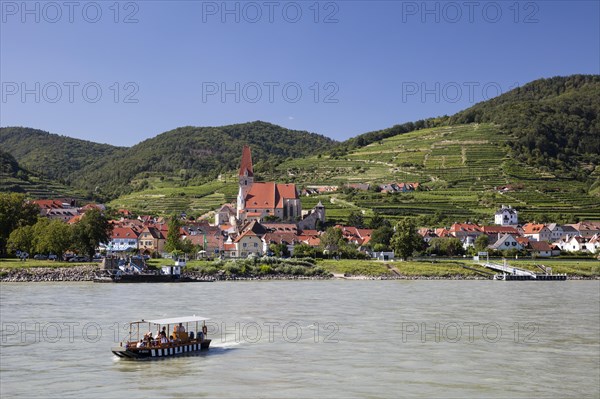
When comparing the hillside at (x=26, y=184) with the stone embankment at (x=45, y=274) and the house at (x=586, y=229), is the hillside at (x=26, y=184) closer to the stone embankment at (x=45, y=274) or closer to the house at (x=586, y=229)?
the stone embankment at (x=45, y=274)

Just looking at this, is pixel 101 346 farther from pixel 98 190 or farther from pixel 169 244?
pixel 98 190

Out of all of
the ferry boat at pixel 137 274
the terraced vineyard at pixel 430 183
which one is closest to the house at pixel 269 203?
the terraced vineyard at pixel 430 183

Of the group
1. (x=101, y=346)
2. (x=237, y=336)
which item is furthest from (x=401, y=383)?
(x=101, y=346)

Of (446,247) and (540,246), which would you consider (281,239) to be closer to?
(446,247)

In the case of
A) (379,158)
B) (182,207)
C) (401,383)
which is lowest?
(401,383)

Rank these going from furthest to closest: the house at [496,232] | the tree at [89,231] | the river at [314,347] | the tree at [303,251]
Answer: the house at [496,232] < the tree at [303,251] < the tree at [89,231] < the river at [314,347]

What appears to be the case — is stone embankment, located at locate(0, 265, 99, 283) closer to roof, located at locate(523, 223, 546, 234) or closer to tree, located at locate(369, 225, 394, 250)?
tree, located at locate(369, 225, 394, 250)

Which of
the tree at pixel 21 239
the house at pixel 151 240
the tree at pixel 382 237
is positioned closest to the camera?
the tree at pixel 21 239
